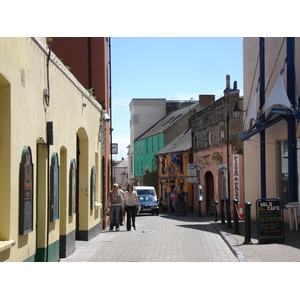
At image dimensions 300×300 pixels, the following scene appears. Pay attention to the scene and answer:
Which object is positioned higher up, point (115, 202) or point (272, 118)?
point (272, 118)

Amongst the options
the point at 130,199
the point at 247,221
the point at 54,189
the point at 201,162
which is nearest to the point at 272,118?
the point at 130,199

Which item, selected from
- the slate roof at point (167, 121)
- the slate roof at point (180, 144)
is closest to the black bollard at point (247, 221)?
the slate roof at point (180, 144)

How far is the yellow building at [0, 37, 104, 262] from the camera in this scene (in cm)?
735

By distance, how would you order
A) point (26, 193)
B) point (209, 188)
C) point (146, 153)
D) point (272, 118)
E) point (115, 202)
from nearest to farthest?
point (26, 193) < point (115, 202) < point (272, 118) < point (209, 188) < point (146, 153)

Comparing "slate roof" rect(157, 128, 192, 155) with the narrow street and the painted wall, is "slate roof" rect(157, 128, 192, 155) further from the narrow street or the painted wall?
the narrow street

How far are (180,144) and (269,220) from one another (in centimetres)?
3405

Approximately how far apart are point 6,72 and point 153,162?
49.2 meters

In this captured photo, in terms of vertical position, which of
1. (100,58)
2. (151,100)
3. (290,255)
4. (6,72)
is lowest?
(290,255)

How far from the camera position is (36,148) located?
9.53m

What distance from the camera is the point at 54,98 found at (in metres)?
10.5

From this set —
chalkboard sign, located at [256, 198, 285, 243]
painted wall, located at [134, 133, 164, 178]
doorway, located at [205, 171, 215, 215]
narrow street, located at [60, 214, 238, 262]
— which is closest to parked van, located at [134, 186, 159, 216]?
doorway, located at [205, 171, 215, 215]

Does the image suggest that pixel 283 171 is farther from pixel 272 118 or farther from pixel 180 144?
pixel 180 144
